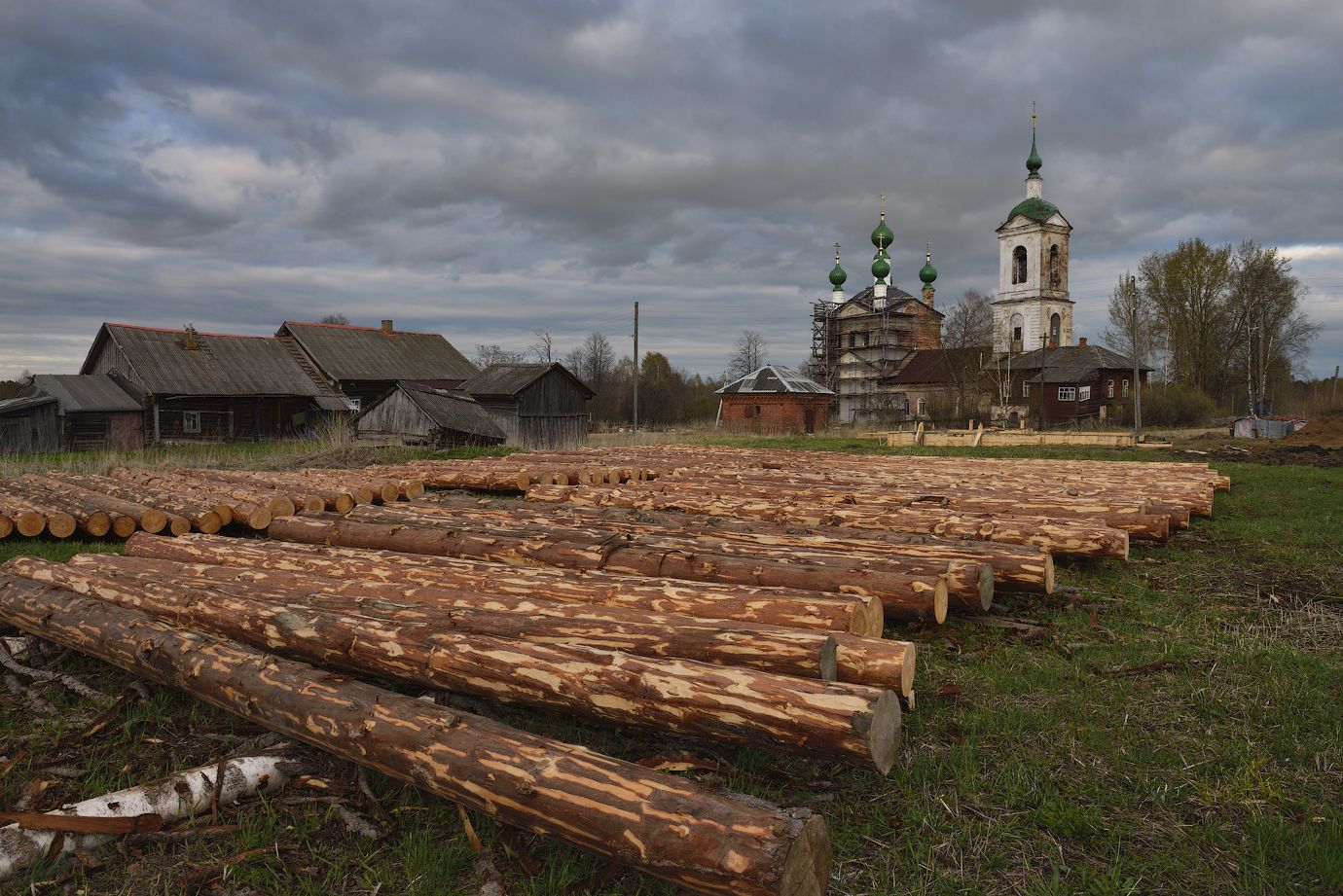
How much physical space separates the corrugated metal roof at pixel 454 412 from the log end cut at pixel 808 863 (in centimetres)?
2187

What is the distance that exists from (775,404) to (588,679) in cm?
4424

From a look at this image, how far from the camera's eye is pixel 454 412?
79.9 ft

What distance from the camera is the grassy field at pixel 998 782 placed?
9.25ft

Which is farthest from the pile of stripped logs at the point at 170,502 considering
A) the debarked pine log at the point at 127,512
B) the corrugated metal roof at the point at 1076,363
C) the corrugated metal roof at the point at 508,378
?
the corrugated metal roof at the point at 1076,363

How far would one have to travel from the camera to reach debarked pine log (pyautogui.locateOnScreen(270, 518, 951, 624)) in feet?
16.5

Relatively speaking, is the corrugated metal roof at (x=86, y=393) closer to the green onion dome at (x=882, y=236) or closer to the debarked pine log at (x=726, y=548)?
the debarked pine log at (x=726, y=548)

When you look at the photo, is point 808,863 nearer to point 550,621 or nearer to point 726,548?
point 550,621

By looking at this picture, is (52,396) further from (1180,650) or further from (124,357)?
(1180,650)

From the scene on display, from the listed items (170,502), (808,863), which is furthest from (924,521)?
(170,502)

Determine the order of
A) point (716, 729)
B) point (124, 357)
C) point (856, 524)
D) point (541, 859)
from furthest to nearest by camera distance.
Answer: point (124, 357)
point (856, 524)
point (716, 729)
point (541, 859)

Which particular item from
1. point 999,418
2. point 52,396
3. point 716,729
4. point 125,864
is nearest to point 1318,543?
point 716,729

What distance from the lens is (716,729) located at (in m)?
3.21

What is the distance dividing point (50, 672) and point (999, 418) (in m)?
52.0

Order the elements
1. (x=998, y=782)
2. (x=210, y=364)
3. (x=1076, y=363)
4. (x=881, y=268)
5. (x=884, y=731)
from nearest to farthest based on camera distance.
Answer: (x=884, y=731), (x=998, y=782), (x=210, y=364), (x=1076, y=363), (x=881, y=268)
